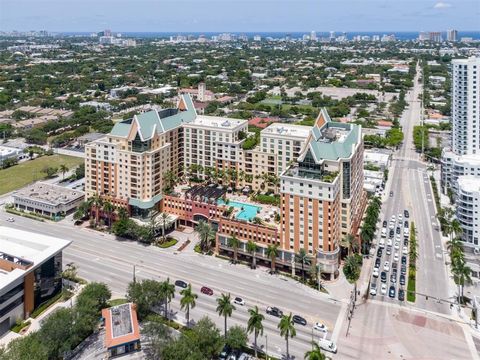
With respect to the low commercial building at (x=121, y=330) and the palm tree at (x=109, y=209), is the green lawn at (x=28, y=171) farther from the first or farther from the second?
the low commercial building at (x=121, y=330)

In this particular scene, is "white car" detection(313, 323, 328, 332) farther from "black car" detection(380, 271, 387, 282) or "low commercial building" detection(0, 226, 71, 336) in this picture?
"low commercial building" detection(0, 226, 71, 336)

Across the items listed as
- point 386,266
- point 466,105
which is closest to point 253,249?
point 386,266

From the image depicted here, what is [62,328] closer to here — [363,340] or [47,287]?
[47,287]

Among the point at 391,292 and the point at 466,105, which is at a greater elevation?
the point at 466,105

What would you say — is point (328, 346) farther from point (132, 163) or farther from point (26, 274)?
point (132, 163)

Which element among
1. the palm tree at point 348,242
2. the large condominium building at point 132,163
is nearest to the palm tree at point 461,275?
the palm tree at point 348,242

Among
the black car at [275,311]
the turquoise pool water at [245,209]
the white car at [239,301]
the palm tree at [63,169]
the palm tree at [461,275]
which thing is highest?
the palm tree at [63,169]

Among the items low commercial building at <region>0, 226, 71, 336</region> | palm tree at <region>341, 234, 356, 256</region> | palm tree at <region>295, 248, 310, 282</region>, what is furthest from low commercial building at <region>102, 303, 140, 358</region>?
palm tree at <region>341, 234, 356, 256</region>
